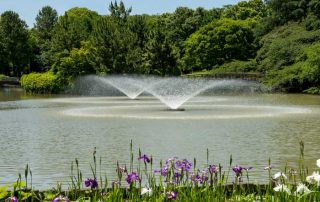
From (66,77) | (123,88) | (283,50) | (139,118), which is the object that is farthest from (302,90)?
(139,118)

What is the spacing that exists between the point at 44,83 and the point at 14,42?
24.3m

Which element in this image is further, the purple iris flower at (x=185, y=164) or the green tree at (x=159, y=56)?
the green tree at (x=159, y=56)

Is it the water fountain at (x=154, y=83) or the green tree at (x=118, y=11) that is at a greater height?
the green tree at (x=118, y=11)

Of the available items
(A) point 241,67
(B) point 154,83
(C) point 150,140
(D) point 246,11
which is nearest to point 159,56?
(B) point 154,83

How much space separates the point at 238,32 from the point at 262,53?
11791 millimetres

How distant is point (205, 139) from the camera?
14516 millimetres

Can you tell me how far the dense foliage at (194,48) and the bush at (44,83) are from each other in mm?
718

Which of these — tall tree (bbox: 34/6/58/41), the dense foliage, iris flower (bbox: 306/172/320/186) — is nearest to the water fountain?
the dense foliage

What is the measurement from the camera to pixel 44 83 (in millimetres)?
53625

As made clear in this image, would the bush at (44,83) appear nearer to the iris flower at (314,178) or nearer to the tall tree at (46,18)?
the iris flower at (314,178)

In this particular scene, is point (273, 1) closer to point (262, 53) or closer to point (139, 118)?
point (262, 53)

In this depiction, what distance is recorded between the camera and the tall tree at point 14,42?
7519cm

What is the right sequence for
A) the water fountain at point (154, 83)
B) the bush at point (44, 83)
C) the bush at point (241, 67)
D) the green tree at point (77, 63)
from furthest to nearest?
the bush at point (241, 67), the bush at point (44, 83), the green tree at point (77, 63), the water fountain at point (154, 83)

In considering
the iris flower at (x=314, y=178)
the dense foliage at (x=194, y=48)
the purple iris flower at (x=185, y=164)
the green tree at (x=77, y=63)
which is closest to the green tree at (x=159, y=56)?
the dense foliage at (x=194, y=48)
